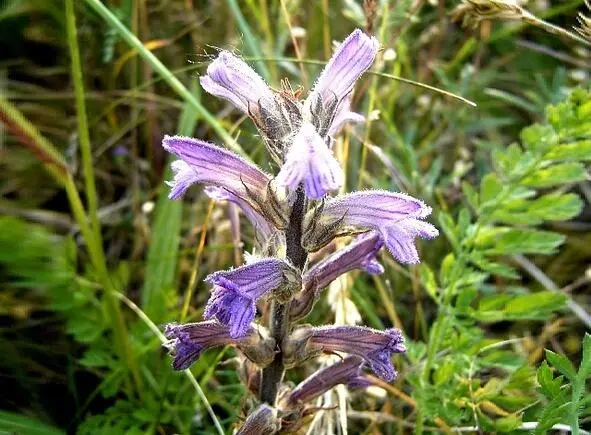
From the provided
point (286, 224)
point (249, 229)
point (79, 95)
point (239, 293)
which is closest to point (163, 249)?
point (249, 229)

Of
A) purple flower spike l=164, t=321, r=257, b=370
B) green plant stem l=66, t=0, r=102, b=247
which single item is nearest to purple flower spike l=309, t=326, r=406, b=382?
purple flower spike l=164, t=321, r=257, b=370

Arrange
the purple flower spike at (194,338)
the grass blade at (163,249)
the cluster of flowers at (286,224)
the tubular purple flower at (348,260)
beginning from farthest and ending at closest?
the grass blade at (163,249)
the tubular purple flower at (348,260)
the purple flower spike at (194,338)
the cluster of flowers at (286,224)

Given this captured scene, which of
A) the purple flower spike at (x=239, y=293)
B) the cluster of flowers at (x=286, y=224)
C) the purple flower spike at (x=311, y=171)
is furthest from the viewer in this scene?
the cluster of flowers at (x=286, y=224)

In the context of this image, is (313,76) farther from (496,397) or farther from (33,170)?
(496,397)

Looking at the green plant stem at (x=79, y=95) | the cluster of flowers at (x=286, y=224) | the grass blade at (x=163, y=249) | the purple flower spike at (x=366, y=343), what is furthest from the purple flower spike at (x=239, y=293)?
the grass blade at (x=163, y=249)

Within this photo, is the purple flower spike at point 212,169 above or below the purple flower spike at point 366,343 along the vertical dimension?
above

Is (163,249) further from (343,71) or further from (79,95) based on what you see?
(343,71)

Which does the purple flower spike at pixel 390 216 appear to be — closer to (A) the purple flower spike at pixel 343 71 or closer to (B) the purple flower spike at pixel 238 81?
(A) the purple flower spike at pixel 343 71

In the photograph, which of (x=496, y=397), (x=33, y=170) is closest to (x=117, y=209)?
(x=33, y=170)
